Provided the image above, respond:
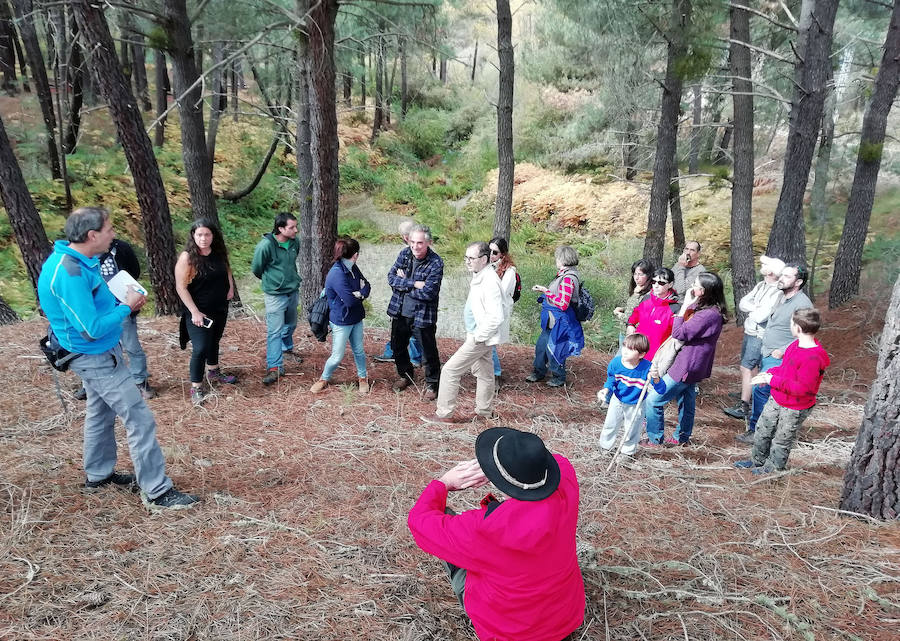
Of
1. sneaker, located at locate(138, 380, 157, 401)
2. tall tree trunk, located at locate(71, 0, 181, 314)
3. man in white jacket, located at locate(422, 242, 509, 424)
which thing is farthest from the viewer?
tall tree trunk, located at locate(71, 0, 181, 314)

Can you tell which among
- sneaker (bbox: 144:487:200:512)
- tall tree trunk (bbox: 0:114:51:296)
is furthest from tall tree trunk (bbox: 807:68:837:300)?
tall tree trunk (bbox: 0:114:51:296)

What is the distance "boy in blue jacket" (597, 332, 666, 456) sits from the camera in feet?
Result: 14.0

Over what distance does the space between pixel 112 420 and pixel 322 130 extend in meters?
4.28

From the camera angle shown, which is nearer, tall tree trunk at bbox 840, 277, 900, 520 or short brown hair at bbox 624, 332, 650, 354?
tall tree trunk at bbox 840, 277, 900, 520

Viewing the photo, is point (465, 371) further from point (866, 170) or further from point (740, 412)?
point (866, 170)

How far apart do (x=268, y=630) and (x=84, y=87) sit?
801 inches

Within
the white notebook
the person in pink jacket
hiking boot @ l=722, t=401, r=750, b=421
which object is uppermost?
the white notebook

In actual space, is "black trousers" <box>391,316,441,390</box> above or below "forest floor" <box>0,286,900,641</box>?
above

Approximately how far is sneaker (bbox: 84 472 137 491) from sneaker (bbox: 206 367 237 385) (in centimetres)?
189

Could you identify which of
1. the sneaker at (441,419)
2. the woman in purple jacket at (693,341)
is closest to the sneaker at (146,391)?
the sneaker at (441,419)

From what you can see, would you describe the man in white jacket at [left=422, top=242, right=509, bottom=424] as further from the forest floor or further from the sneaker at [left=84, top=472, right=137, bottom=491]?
the sneaker at [left=84, top=472, right=137, bottom=491]

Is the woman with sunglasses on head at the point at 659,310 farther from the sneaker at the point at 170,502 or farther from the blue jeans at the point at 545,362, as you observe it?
the sneaker at the point at 170,502

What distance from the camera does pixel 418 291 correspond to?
17.5ft

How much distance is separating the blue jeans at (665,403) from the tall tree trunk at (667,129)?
5.37 m
